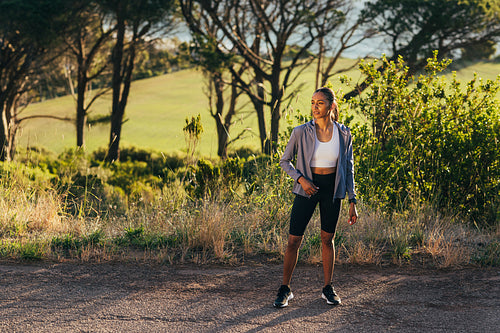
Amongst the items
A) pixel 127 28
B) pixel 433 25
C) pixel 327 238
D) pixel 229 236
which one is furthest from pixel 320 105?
pixel 127 28

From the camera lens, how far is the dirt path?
410cm

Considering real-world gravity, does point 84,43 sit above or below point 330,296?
above

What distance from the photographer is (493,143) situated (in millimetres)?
7301

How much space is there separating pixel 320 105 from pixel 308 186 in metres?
0.67

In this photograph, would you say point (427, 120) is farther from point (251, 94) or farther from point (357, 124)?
point (251, 94)

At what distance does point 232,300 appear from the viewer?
4613 mm

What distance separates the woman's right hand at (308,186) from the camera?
4.13m

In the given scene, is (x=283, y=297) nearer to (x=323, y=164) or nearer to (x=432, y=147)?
(x=323, y=164)

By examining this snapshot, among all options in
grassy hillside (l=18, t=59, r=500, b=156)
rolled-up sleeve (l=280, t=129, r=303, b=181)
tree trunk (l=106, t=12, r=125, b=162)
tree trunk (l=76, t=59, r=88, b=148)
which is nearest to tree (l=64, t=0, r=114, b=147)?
tree trunk (l=76, t=59, r=88, b=148)

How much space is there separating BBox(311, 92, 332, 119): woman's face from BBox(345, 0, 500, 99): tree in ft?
45.3

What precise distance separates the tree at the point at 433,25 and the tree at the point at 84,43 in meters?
11.2

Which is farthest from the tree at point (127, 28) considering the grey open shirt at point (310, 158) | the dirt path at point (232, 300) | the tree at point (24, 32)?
the grey open shirt at point (310, 158)

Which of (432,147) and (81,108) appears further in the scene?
(81,108)

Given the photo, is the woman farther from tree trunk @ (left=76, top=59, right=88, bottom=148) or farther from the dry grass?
tree trunk @ (left=76, top=59, right=88, bottom=148)
